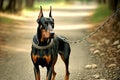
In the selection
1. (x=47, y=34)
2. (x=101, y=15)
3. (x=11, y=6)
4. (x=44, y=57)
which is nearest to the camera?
(x=47, y=34)

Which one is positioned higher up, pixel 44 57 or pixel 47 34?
pixel 47 34

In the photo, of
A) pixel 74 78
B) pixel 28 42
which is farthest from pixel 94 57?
pixel 28 42

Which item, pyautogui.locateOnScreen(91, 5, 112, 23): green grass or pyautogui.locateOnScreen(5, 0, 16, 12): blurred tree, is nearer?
pyautogui.locateOnScreen(91, 5, 112, 23): green grass

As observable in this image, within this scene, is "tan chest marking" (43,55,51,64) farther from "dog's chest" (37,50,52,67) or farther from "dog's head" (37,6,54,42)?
"dog's head" (37,6,54,42)

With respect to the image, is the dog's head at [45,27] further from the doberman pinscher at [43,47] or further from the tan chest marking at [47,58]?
the tan chest marking at [47,58]

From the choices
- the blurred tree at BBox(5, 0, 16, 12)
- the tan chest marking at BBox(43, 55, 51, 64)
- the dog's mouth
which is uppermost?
the dog's mouth

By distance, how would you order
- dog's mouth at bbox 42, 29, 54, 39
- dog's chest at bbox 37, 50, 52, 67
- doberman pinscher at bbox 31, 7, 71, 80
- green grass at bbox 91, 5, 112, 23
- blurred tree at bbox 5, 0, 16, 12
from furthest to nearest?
blurred tree at bbox 5, 0, 16, 12 < green grass at bbox 91, 5, 112, 23 < dog's chest at bbox 37, 50, 52, 67 < doberman pinscher at bbox 31, 7, 71, 80 < dog's mouth at bbox 42, 29, 54, 39

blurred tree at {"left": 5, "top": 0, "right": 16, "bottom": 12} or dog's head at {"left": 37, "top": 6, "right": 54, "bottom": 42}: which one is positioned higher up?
dog's head at {"left": 37, "top": 6, "right": 54, "bottom": 42}

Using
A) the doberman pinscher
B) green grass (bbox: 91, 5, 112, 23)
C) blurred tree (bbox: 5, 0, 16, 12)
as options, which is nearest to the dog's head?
the doberman pinscher

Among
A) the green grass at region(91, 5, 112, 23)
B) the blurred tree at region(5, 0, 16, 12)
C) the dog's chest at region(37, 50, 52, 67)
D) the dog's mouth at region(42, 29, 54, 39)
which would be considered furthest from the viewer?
the blurred tree at region(5, 0, 16, 12)

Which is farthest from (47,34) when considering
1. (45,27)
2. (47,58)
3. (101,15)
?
(101,15)

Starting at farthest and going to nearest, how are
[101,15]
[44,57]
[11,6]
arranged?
[11,6] → [101,15] → [44,57]

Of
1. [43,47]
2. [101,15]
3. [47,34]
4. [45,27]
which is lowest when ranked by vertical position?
[101,15]

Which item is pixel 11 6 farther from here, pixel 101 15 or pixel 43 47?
pixel 43 47
